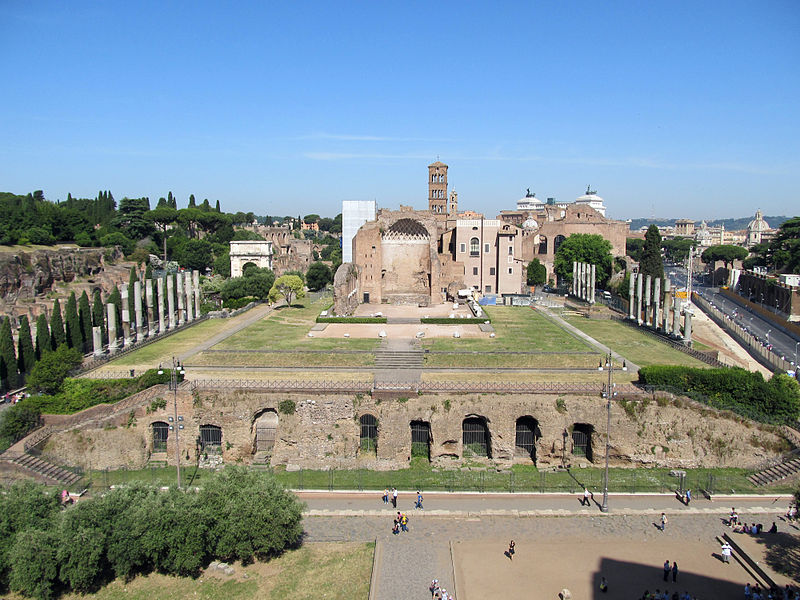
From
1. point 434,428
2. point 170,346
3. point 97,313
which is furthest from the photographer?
point 97,313

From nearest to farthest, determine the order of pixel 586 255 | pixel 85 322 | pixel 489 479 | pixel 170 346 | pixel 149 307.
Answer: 1. pixel 489 479
2. pixel 170 346
3. pixel 85 322
4. pixel 149 307
5. pixel 586 255

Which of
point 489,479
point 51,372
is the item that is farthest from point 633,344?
point 51,372

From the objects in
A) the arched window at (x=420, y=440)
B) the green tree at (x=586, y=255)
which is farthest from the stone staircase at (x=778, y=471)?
the green tree at (x=586, y=255)

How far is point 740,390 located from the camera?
30.8 m

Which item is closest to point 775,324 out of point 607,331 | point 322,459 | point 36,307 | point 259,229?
point 607,331

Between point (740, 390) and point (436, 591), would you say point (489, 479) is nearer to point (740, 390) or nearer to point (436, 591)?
point (436, 591)

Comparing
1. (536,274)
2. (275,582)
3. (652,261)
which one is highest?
(652,261)

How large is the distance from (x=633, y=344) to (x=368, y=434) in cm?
2336

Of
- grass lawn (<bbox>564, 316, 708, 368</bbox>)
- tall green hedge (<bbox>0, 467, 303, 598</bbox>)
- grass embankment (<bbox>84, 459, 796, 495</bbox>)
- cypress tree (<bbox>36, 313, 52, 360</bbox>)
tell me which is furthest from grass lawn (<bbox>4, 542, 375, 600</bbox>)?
grass lawn (<bbox>564, 316, 708, 368</bbox>)

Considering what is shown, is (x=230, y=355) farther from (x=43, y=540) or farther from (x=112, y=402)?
(x=43, y=540)

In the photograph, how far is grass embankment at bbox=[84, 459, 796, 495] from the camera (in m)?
27.6

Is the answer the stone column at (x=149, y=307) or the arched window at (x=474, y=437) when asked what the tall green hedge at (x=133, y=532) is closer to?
the arched window at (x=474, y=437)

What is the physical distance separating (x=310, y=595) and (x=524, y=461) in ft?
49.8

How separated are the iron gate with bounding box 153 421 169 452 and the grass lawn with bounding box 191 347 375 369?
20.7 feet
